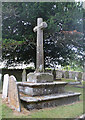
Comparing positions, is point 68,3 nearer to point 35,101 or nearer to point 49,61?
point 49,61

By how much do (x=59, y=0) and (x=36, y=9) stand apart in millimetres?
2438

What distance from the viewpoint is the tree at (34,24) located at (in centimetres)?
1040

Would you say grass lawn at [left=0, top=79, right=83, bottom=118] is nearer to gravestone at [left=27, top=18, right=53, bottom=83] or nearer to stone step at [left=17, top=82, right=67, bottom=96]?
stone step at [left=17, top=82, right=67, bottom=96]

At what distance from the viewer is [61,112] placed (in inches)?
179

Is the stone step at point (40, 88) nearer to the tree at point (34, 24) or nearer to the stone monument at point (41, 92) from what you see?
the stone monument at point (41, 92)

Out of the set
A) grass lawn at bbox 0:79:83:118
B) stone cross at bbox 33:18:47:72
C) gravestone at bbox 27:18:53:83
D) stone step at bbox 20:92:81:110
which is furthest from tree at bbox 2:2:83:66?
grass lawn at bbox 0:79:83:118

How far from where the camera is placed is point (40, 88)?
5570 millimetres

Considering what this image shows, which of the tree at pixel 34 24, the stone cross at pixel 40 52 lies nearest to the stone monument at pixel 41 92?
the stone cross at pixel 40 52

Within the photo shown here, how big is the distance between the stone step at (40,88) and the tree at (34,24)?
5.25 m

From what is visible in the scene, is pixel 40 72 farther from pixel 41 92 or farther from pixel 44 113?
pixel 44 113

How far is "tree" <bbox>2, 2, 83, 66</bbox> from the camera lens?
10398 mm

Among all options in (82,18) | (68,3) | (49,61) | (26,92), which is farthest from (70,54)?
(26,92)

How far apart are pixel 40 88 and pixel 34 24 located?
841 cm

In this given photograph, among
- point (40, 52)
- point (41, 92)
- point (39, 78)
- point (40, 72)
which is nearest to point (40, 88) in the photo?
point (41, 92)
